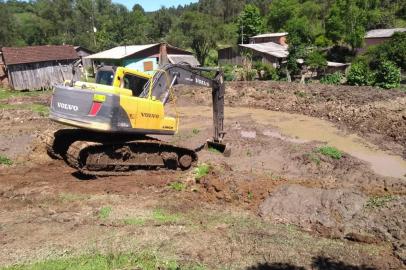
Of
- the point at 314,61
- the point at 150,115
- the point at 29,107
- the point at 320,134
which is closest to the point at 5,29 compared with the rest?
the point at 29,107

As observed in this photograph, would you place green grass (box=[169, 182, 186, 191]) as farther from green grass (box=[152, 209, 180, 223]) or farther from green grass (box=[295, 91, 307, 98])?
green grass (box=[295, 91, 307, 98])

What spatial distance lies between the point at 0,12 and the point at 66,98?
216 feet

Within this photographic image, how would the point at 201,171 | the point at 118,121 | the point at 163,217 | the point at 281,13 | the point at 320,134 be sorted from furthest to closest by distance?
the point at 281,13 < the point at 320,134 < the point at 201,171 < the point at 118,121 < the point at 163,217

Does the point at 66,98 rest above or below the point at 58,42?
below

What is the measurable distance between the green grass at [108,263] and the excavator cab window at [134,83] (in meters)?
5.27

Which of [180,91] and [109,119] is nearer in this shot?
[109,119]

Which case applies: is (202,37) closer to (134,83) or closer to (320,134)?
(320,134)

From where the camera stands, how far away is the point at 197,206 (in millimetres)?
9922

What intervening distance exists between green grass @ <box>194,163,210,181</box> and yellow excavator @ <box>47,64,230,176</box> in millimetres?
351

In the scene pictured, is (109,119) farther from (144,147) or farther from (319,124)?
(319,124)

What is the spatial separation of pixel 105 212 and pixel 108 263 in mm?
2335

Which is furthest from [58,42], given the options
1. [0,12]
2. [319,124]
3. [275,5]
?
[319,124]

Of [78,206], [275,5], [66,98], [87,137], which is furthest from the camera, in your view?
[275,5]

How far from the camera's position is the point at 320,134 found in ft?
59.0
